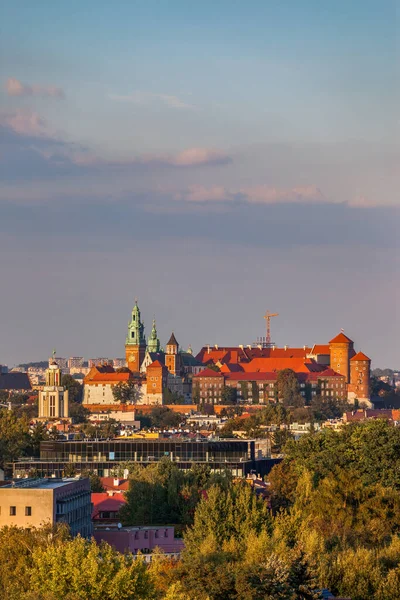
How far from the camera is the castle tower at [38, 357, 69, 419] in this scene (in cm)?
17612

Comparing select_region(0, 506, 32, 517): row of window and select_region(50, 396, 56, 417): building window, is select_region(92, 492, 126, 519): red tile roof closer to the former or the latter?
select_region(0, 506, 32, 517): row of window

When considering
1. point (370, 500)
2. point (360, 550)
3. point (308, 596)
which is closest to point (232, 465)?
point (370, 500)

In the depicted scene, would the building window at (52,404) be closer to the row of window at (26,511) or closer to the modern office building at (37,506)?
the modern office building at (37,506)

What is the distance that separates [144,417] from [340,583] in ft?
466

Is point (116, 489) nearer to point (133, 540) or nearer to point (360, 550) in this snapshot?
point (133, 540)

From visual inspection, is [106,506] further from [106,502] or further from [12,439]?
[12,439]

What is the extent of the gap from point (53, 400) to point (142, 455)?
8722 cm

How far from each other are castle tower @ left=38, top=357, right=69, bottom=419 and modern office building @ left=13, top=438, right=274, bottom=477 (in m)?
82.8

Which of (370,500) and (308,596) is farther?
(370,500)

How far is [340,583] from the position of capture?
140 feet

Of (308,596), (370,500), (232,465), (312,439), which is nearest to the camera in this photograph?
(308,596)

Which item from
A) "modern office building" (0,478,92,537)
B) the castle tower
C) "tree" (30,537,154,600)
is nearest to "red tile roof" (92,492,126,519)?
"modern office building" (0,478,92,537)

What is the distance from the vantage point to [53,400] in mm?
176875

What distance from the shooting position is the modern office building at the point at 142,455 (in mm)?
86875
